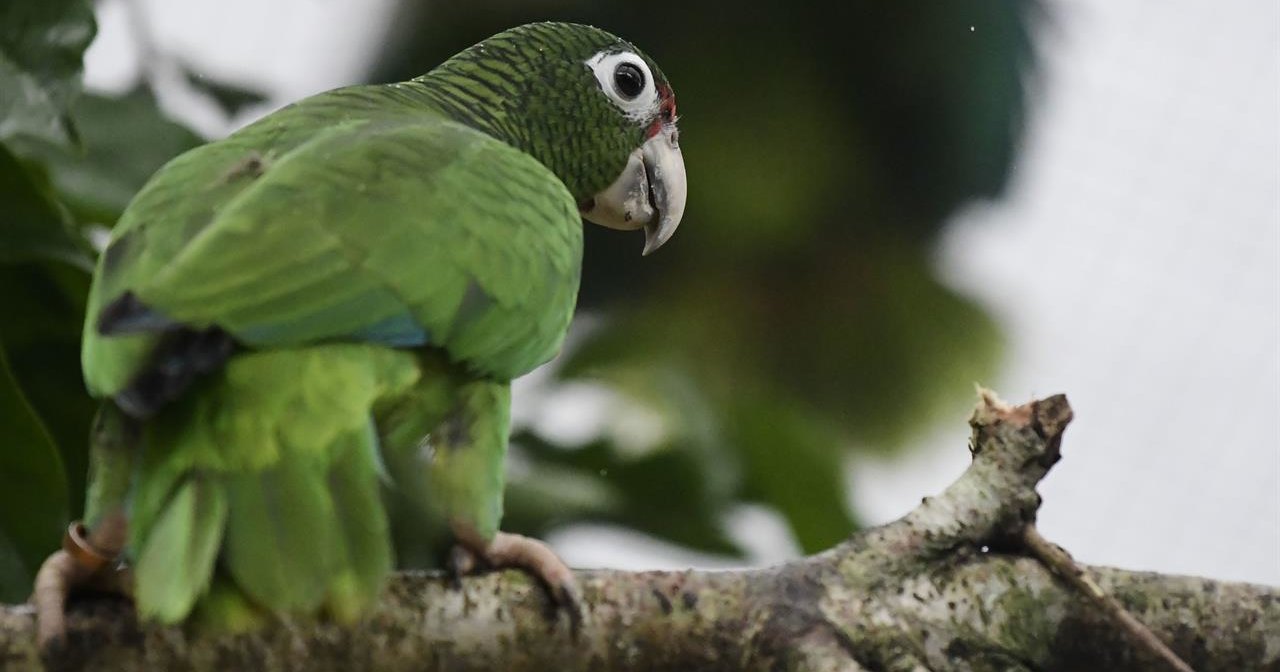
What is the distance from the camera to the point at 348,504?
2.76 ft

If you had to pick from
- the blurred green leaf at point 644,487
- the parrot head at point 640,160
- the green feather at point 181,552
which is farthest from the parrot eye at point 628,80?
the green feather at point 181,552

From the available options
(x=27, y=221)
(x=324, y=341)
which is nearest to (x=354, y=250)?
(x=324, y=341)

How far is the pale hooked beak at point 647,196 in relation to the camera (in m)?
1.49

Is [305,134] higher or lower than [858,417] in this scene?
lower

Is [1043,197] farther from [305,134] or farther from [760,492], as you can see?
[305,134]

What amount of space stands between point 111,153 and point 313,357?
0.75 metres

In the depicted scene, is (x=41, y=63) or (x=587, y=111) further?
(x=587, y=111)

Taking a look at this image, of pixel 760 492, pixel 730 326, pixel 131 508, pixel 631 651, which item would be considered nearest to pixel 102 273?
pixel 131 508

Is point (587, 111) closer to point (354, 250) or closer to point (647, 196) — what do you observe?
point (647, 196)

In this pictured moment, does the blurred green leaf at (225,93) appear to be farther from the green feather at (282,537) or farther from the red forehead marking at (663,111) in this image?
the green feather at (282,537)

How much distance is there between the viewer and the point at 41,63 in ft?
4.31

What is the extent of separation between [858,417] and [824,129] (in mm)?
563

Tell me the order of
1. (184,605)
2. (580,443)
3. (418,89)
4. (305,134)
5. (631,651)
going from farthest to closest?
(580,443)
(418,89)
(305,134)
(631,651)
(184,605)

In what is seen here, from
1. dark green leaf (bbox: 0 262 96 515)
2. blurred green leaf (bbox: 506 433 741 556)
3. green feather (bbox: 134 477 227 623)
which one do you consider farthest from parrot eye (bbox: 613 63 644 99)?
green feather (bbox: 134 477 227 623)
